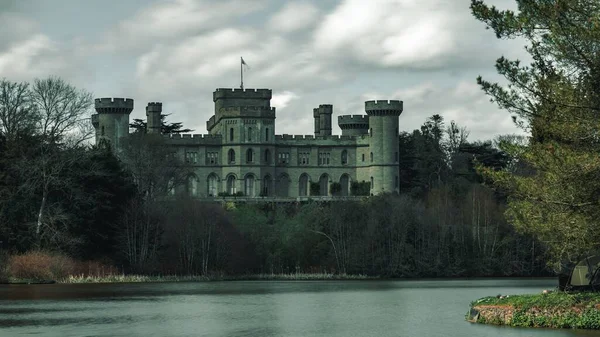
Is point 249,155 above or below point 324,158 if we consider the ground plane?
below

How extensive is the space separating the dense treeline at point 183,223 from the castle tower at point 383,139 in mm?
17560

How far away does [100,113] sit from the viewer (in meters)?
95.4

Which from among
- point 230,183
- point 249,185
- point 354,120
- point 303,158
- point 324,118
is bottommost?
point 249,185

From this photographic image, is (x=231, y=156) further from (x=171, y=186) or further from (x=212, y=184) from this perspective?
(x=171, y=186)

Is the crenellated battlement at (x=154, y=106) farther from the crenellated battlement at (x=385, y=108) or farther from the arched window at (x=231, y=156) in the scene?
the crenellated battlement at (x=385, y=108)

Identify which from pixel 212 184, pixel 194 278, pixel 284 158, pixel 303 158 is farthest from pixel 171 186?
pixel 303 158

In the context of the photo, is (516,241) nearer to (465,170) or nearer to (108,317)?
(465,170)

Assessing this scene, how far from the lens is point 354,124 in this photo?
351 ft

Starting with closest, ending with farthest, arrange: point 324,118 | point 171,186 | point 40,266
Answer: point 40,266, point 171,186, point 324,118

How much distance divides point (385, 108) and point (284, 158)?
916 cm

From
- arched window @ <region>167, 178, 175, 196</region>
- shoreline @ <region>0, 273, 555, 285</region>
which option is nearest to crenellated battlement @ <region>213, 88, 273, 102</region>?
arched window @ <region>167, 178, 175, 196</region>

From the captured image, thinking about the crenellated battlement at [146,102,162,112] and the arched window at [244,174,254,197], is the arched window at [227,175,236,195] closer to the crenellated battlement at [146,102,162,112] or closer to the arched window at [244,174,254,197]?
the arched window at [244,174,254,197]

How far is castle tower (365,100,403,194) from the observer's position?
99.2 metres

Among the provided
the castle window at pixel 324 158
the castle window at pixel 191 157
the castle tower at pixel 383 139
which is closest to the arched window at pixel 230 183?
the castle window at pixel 191 157
